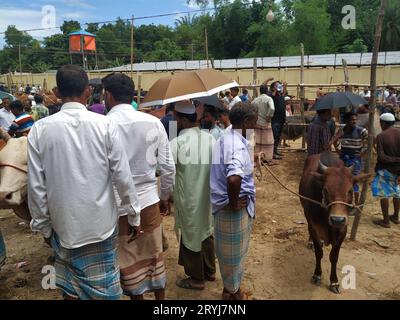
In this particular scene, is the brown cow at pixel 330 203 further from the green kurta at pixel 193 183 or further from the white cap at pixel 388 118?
the white cap at pixel 388 118

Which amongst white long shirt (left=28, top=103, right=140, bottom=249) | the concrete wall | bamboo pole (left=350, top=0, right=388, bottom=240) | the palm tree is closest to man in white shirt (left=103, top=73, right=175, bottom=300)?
white long shirt (left=28, top=103, right=140, bottom=249)

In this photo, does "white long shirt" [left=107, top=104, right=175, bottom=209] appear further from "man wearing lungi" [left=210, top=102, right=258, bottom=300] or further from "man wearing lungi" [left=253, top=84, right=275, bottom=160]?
"man wearing lungi" [left=253, top=84, right=275, bottom=160]

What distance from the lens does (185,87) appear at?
4445mm

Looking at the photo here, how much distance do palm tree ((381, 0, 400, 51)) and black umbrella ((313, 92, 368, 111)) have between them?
126 ft

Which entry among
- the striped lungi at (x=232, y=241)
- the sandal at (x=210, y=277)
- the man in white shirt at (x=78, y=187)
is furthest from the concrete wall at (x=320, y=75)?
the man in white shirt at (x=78, y=187)

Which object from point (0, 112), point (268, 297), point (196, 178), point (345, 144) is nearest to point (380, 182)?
point (345, 144)

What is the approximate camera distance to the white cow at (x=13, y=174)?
8.84 feet

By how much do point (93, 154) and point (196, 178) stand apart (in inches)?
54.7

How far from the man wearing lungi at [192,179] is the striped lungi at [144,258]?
1.63 feet

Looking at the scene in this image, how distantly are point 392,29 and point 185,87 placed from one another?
42433mm

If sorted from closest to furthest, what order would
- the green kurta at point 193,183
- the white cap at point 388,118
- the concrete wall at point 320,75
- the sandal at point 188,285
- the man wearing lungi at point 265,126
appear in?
1. the green kurta at point 193,183
2. the sandal at point 188,285
3. the white cap at point 388,118
4. the man wearing lungi at point 265,126
5. the concrete wall at point 320,75

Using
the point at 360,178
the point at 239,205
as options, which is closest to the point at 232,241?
the point at 239,205

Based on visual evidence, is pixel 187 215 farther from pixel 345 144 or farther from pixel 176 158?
pixel 345 144

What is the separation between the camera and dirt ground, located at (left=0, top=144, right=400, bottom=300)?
4152 mm
